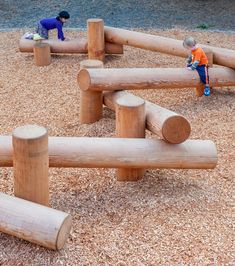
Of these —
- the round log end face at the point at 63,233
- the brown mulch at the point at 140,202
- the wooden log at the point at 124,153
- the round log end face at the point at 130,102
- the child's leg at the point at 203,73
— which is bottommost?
the brown mulch at the point at 140,202

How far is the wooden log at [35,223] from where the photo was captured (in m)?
3.06

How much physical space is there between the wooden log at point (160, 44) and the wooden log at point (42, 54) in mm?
921

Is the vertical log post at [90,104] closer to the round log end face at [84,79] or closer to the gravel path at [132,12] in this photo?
the round log end face at [84,79]

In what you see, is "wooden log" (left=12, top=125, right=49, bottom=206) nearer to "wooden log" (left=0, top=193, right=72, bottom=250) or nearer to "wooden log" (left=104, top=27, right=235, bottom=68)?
"wooden log" (left=0, top=193, right=72, bottom=250)

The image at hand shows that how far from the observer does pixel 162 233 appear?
3.51 m

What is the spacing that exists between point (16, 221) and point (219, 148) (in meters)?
2.39

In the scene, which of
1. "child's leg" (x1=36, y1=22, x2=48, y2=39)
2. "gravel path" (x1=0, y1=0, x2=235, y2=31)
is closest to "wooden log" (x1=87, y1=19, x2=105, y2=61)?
"child's leg" (x1=36, y1=22, x2=48, y2=39)

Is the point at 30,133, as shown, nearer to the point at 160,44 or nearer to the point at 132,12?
the point at 160,44

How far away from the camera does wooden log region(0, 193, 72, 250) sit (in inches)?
120

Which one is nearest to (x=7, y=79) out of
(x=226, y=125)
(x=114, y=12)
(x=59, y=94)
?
(x=59, y=94)

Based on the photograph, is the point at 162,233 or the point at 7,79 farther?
the point at 7,79

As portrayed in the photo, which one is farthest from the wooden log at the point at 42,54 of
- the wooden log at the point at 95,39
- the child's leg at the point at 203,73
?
the child's leg at the point at 203,73

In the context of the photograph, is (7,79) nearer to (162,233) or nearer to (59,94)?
(59,94)

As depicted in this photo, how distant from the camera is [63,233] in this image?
3119 mm
